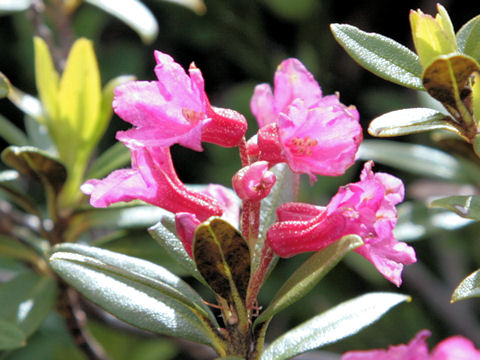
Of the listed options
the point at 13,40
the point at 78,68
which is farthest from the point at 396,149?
the point at 13,40

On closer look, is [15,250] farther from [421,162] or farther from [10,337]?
[421,162]

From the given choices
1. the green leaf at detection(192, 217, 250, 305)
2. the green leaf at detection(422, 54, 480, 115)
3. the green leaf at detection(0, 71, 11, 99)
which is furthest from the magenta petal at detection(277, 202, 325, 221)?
the green leaf at detection(0, 71, 11, 99)

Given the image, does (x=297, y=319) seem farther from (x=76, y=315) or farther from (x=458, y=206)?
(x=458, y=206)

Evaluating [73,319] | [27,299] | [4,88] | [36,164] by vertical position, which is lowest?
[73,319]

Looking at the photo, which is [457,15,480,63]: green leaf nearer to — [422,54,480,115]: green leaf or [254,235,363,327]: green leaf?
[422,54,480,115]: green leaf

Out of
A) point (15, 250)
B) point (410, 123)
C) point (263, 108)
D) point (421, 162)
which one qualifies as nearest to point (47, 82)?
point (15, 250)

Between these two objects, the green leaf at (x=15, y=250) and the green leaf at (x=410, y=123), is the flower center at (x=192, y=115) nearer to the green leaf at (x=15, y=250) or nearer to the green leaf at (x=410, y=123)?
the green leaf at (x=410, y=123)
